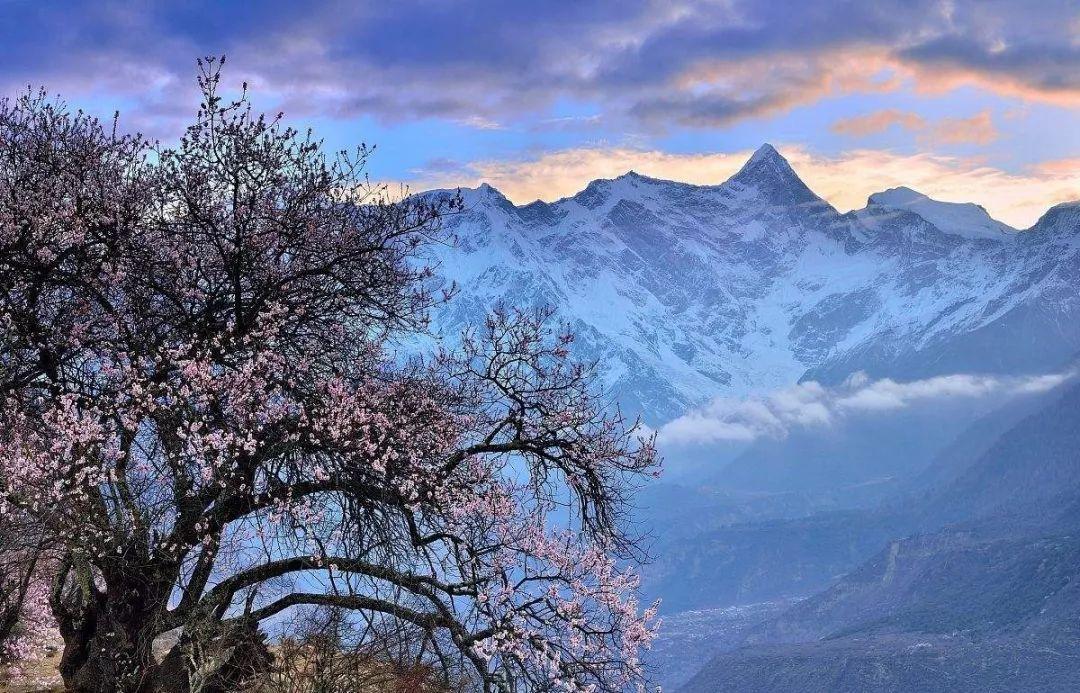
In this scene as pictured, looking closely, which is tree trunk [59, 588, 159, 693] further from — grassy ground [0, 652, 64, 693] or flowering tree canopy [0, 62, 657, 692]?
grassy ground [0, 652, 64, 693]

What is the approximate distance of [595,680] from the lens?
751 inches

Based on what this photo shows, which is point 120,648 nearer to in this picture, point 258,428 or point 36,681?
point 258,428

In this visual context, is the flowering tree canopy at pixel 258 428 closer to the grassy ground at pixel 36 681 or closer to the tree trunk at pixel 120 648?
the tree trunk at pixel 120 648

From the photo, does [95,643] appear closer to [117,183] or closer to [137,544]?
[137,544]

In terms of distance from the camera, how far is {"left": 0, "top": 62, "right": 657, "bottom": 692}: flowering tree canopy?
18547mm

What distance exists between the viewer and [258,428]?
59.1ft

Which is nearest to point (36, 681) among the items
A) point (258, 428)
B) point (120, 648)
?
point (120, 648)

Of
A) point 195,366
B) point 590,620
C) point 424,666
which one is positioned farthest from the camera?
point 424,666

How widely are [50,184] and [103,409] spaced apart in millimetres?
4170

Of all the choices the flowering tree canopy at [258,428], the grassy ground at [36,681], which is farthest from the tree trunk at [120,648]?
the grassy ground at [36,681]

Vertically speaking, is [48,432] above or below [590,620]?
above

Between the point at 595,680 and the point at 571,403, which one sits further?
the point at 571,403

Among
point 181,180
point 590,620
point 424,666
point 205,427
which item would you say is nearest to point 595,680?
point 590,620

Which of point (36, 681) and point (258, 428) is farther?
point (36, 681)
